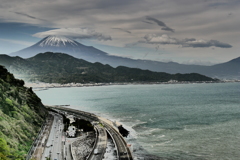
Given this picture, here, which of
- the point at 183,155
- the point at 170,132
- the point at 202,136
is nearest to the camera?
the point at 183,155

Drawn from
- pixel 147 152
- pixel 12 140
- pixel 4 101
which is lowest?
pixel 147 152

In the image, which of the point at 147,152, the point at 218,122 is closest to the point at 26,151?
the point at 147,152

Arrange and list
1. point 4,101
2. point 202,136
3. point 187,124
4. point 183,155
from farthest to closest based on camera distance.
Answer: point 187,124
point 202,136
point 4,101
point 183,155

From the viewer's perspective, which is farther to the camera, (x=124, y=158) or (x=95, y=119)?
(x=95, y=119)

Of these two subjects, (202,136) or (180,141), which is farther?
(202,136)

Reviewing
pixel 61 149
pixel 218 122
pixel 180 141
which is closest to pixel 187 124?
pixel 218 122

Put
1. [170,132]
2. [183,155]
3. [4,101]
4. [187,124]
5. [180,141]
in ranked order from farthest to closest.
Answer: [187,124], [170,132], [180,141], [4,101], [183,155]

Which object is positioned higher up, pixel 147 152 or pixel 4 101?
pixel 4 101

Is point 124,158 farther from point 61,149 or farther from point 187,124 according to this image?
point 187,124

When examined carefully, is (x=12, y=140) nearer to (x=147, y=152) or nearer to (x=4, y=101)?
(x=4, y=101)
